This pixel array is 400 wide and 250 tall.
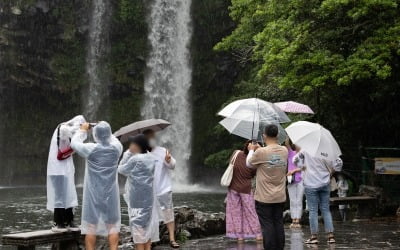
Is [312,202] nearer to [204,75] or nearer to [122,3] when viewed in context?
[204,75]

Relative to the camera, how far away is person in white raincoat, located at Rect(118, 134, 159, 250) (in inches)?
293

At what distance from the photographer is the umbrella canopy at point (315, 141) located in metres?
8.77

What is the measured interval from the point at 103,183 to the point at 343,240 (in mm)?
4288

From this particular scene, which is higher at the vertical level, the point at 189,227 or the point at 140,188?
the point at 140,188

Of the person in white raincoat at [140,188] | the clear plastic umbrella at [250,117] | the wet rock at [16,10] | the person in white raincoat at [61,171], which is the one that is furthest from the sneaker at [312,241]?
the wet rock at [16,10]

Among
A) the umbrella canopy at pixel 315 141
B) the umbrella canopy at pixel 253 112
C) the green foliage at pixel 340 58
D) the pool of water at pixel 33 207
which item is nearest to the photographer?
the umbrella canopy at pixel 315 141

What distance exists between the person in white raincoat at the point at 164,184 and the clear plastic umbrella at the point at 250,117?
42.6 inches

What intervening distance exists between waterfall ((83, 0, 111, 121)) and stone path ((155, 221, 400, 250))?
2242cm

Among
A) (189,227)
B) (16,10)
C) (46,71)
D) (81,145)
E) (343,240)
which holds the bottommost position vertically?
(343,240)

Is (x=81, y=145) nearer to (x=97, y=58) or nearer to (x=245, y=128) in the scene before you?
(x=245, y=128)

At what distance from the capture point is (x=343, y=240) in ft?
31.4

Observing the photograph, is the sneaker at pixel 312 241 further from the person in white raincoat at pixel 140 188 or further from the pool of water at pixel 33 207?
the pool of water at pixel 33 207

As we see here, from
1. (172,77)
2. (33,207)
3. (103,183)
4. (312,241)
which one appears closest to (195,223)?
(312,241)

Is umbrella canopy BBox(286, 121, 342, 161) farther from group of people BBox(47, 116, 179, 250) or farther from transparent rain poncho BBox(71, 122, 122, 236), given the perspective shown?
transparent rain poncho BBox(71, 122, 122, 236)
